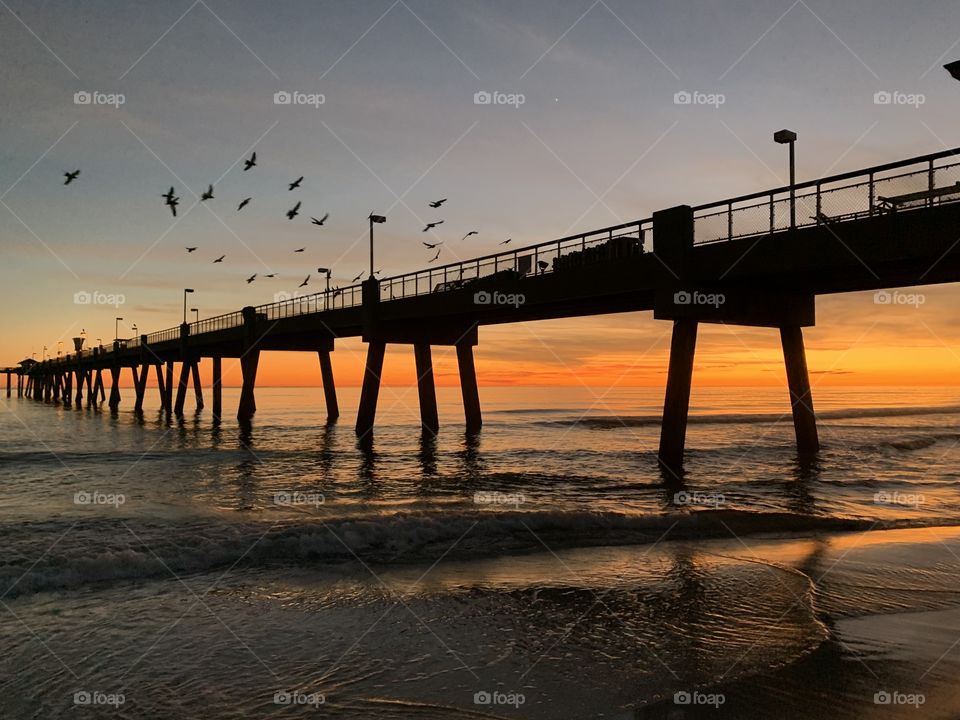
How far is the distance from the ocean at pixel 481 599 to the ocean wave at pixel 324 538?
0.27 feet

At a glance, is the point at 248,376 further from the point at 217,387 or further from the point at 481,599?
the point at 481,599

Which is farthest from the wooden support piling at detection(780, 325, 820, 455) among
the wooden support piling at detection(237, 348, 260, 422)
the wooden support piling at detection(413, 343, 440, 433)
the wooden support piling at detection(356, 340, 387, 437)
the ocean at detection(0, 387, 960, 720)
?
the wooden support piling at detection(237, 348, 260, 422)

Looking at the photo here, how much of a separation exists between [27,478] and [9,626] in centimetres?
2075

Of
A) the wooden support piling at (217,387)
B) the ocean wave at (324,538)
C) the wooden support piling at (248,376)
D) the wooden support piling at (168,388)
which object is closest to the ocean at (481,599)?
the ocean wave at (324,538)

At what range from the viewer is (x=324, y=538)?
14094mm

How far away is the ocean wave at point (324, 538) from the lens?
39.3ft

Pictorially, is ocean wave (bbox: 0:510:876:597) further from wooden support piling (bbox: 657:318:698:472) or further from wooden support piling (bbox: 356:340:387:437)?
wooden support piling (bbox: 356:340:387:437)

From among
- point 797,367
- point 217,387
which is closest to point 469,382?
point 797,367

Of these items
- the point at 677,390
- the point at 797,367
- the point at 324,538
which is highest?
the point at 797,367

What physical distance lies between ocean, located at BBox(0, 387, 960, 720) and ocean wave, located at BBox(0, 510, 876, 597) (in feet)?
0.27

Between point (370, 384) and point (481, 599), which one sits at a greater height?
point (370, 384)

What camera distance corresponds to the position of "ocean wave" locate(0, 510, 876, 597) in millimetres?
11977

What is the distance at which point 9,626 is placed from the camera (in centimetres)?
877

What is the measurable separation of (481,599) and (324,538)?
216 inches
